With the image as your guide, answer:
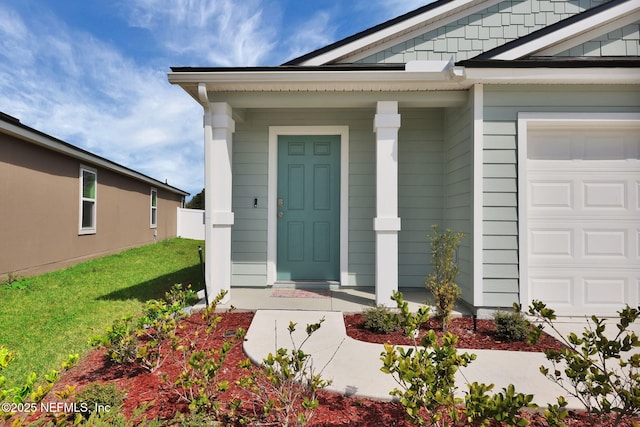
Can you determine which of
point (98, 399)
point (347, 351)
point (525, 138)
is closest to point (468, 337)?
point (347, 351)

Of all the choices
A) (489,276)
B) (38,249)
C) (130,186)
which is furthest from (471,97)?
(130,186)

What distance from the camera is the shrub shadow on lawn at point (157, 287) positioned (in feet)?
16.0

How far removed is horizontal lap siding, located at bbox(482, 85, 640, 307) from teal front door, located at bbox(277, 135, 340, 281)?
2.13 metres

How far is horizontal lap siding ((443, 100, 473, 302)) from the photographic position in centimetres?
397

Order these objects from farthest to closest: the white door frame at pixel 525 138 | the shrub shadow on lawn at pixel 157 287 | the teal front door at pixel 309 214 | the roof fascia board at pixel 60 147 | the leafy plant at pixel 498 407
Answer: the roof fascia board at pixel 60 147 < the teal front door at pixel 309 214 < the shrub shadow on lawn at pixel 157 287 < the white door frame at pixel 525 138 < the leafy plant at pixel 498 407

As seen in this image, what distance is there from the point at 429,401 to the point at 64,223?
8.87 m

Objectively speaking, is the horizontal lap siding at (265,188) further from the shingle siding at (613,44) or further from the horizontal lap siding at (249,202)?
the shingle siding at (613,44)

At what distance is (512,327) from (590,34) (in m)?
4.02

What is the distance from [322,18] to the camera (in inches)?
285

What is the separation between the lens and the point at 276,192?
5035mm

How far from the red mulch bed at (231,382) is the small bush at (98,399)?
10 centimetres

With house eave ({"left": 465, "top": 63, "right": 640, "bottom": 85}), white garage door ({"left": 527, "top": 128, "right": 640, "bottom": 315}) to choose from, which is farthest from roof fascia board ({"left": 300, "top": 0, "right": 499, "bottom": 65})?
white garage door ({"left": 527, "top": 128, "right": 640, "bottom": 315})

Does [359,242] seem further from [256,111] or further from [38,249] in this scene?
[38,249]

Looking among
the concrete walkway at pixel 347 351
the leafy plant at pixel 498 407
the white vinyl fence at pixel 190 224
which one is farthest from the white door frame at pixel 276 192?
the white vinyl fence at pixel 190 224
